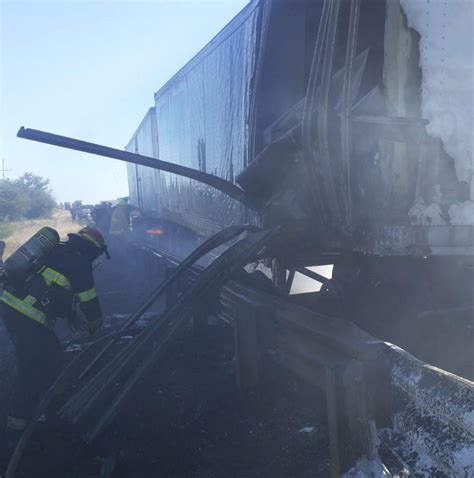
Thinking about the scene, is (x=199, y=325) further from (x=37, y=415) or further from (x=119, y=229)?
(x=119, y=229)

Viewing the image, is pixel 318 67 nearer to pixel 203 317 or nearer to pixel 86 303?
pixel 86 303

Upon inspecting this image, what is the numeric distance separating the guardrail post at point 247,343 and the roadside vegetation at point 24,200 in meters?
29.9

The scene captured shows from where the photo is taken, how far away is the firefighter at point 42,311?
3.62m

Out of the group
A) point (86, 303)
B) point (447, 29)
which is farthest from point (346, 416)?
point (86, 303)

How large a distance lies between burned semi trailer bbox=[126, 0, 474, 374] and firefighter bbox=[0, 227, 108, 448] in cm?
163

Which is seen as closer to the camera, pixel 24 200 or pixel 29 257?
pixel 29 257

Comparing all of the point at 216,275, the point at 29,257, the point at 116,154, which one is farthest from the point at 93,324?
the point at 116,154

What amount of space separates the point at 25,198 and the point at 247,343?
5388cm

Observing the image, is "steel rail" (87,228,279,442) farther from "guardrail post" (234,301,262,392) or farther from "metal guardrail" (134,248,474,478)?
"metal guardrail" (134,248,474,478)

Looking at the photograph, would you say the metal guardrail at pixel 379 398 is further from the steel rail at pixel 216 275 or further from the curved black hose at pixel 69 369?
the curved black hose at pixel 69 369

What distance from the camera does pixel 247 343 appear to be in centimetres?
289

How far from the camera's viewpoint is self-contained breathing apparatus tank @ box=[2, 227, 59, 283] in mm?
3504

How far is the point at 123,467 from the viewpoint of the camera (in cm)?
295

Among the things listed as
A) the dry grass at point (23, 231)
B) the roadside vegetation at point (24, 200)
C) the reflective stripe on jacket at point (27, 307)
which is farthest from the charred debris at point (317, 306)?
the roadside vegetation at point (24, 200)
